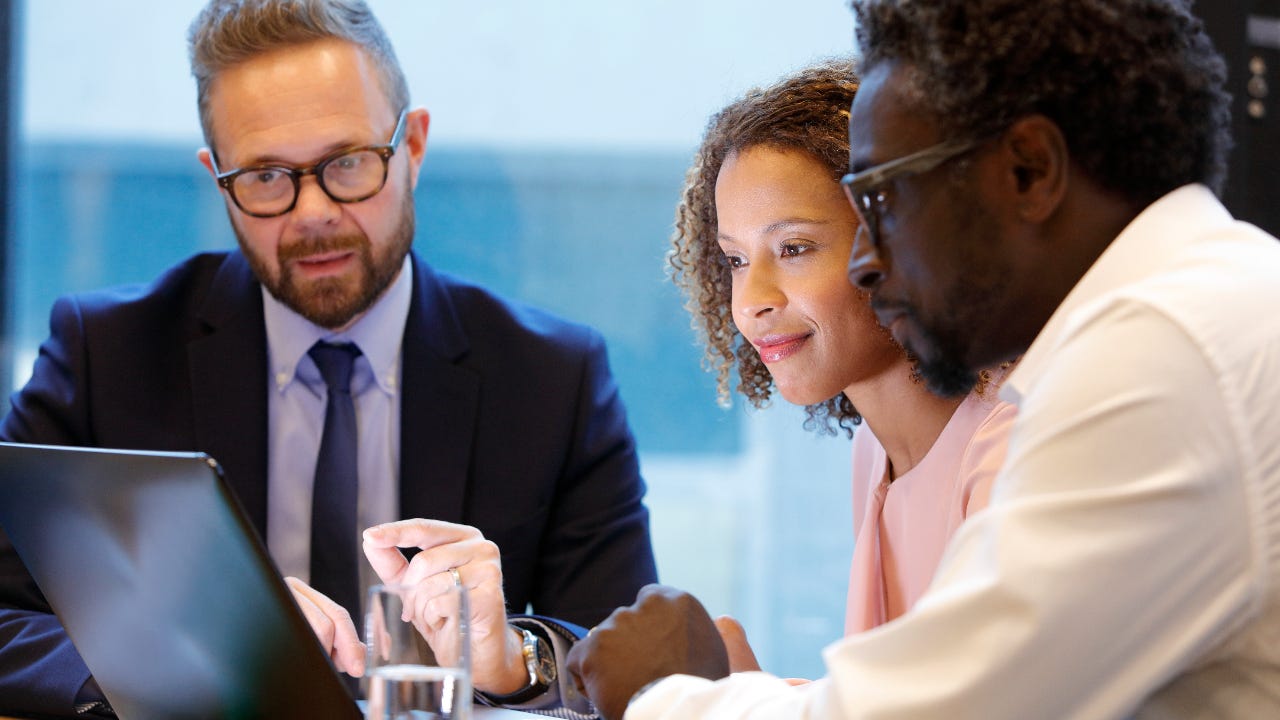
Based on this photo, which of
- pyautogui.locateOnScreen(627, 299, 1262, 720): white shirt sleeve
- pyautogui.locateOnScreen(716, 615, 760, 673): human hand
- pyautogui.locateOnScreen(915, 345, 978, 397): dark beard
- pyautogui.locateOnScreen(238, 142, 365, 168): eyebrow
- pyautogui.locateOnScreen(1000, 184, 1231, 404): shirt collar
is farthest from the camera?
pyautogui.locateOnScreen(238, 142, 365, 168): eyebrow

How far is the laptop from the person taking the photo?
98 cm

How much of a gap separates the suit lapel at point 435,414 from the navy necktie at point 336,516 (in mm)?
87

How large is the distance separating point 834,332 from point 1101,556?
2.39 feet

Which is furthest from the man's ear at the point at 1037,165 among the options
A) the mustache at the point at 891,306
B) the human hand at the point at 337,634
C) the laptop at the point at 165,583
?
the human hand at the point at 337,634

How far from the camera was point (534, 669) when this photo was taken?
152 cm

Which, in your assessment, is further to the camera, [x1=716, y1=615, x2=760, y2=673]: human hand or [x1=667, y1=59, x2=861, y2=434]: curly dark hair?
[x1=667, y1=59, x2=861, y2=434]: curly dark hair

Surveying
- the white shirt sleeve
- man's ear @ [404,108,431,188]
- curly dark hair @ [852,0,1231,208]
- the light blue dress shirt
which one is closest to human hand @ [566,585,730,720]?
the white shirt sleeve

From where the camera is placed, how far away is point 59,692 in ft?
4.51

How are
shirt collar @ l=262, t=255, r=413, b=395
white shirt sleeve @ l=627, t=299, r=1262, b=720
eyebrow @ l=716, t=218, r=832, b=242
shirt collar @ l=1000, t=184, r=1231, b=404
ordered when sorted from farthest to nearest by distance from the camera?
shirt collar @ l=262, t=255, r=413, b=395
eyebrow @ l=716, t=218, r=832, b=242
shirt collar @ l=1000, t=184, r=1231, b=404
white shirt sleeve @ l=627, t=299, r=1262, b=720

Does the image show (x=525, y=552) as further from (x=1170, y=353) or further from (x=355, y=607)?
(x=1170, y=353)

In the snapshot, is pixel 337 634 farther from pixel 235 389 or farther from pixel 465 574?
pixel 235 389

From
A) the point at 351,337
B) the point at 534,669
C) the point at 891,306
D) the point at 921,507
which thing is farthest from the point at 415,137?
the point at 891,306

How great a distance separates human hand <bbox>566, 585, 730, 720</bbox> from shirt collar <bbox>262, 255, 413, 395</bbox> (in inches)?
38.6

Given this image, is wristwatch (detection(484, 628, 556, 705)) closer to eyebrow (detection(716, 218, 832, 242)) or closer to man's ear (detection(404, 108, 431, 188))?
eyebrow (detection(716, 218, 832, 242))
